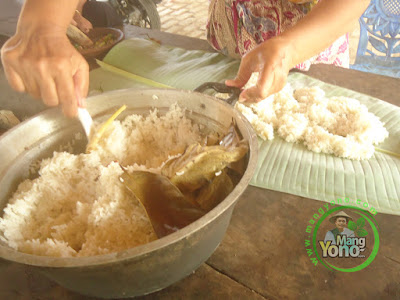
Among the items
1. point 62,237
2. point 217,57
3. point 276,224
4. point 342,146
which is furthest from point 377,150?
point 62,237

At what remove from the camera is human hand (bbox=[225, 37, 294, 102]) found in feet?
3.26

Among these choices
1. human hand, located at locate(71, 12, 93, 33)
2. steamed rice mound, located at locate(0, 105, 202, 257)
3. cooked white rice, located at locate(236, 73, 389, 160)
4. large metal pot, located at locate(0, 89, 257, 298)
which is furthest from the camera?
human hand, located at locate(71, 12, 93, 33)

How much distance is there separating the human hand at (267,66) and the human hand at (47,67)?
516 mm

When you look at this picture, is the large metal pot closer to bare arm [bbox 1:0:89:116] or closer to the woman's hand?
bare arm [bbox 1:0:89:116]

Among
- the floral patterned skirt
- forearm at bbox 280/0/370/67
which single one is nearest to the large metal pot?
forearm at bbox 280/0/370/67

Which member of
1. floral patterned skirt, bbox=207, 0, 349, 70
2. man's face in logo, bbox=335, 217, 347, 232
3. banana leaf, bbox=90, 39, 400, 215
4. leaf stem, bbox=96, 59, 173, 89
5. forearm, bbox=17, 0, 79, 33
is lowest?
man's face in logo, bbox=335, 217, 347, 232

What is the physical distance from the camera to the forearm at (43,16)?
888mm

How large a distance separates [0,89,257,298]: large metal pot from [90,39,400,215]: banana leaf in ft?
1.09

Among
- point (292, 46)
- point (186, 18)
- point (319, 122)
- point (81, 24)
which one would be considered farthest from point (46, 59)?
point (186, 18)

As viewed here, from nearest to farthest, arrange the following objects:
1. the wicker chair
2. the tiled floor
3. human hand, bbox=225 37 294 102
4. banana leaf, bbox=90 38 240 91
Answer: human hand, bbox=225 37 294 102
banana leaf, bbox=90 38 240 91
the wicker chair
the tiled floor

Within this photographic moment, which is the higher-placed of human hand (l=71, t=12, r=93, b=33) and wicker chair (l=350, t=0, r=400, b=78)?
human hand (l=71, t=12, r=93, b=33)

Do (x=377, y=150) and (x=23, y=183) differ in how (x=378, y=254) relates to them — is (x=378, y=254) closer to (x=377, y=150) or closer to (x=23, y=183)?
(x=377, y=150)

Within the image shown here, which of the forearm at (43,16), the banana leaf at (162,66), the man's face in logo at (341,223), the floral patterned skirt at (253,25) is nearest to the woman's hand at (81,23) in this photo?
the banana leaf at (162,66)

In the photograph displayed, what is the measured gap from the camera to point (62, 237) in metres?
0.77
